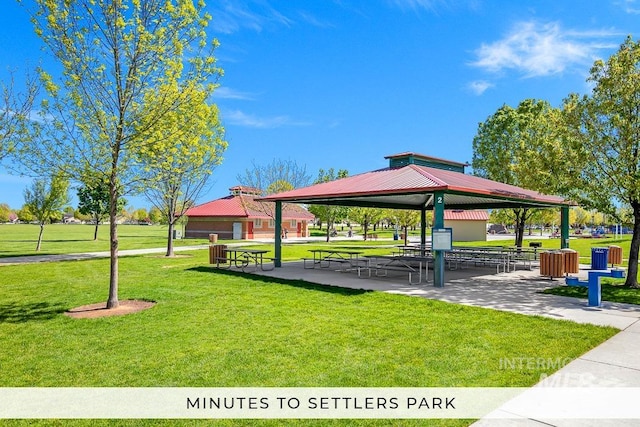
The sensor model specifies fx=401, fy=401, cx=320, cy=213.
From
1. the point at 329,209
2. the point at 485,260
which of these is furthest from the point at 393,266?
the point at 329,209

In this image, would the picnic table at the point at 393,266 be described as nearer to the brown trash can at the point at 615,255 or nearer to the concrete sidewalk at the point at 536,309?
the concrete sidewalk at the point at 536,309

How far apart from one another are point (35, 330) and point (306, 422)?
605cm

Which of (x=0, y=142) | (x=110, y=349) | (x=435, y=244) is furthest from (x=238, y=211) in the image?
(x=110, y=349)

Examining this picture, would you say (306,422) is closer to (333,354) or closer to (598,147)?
(333,354)

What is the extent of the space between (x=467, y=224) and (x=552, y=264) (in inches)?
1228

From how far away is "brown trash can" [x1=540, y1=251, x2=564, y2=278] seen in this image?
1270cm

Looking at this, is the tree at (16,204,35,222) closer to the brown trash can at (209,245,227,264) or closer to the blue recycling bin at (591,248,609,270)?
the brown trash can at (209,245,227,264)

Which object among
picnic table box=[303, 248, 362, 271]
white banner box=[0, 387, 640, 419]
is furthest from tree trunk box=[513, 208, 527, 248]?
white banner box=[0, 387, 640, 419]

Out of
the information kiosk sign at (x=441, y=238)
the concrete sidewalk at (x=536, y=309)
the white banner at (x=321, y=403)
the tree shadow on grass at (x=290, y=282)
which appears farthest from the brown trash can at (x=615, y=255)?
the white banner at (x=321, y=403)

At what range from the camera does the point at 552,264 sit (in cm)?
1280

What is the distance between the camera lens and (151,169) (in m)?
9.34

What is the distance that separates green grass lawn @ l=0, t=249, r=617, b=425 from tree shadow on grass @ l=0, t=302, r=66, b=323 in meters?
0.02

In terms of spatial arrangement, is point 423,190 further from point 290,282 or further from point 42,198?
point 42,198

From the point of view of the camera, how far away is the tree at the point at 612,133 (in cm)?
1139
